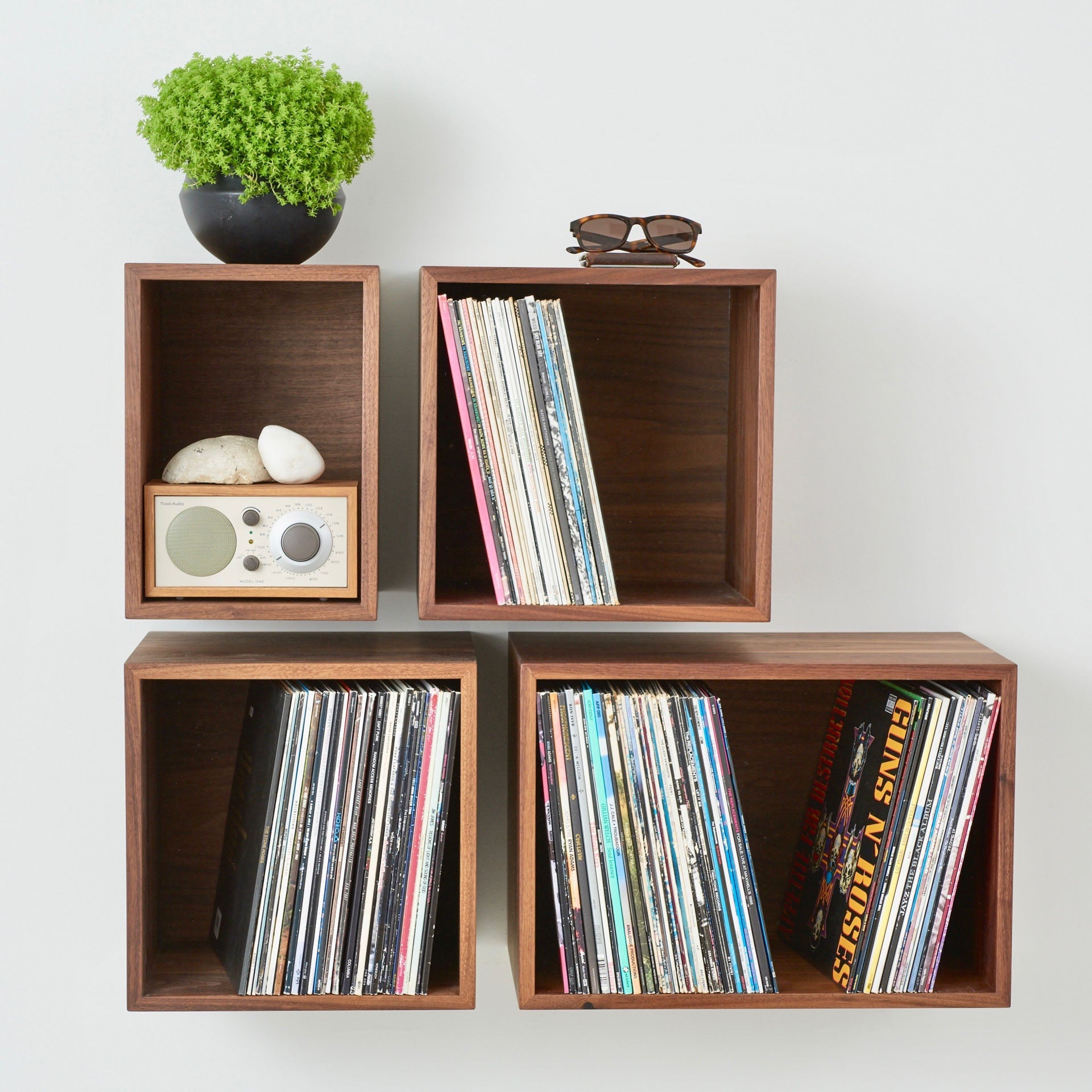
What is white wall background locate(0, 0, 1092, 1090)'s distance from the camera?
1313 mm

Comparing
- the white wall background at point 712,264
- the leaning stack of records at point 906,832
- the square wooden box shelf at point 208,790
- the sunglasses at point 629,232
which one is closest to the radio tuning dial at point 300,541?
the square wooden box shelf at point 208,790

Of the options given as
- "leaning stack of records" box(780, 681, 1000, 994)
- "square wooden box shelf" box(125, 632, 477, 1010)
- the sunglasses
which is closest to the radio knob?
"square wooden box shelf" box(125, 632, 477, 1010)

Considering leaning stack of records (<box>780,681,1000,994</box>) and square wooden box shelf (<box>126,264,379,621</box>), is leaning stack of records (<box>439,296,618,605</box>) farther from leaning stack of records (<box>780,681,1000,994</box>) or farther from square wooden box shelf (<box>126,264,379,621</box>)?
leaning stack of records (<box>780,681,1000,994</box>)

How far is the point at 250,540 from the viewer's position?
44.4 inches

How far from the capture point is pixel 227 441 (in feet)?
3.82

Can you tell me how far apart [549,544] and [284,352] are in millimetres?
424

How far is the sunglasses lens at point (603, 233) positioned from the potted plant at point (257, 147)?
0.26m

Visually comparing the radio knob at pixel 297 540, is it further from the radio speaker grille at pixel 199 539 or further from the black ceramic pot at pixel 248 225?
the black ceramic pot at pixel 248 225

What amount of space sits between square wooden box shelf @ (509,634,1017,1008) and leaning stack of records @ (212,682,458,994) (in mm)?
104

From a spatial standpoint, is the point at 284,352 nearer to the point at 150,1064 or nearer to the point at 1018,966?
the point at 150,1064

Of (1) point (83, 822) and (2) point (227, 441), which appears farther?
(1) point (83, 822)

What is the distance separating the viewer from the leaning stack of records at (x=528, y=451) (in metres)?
1.12

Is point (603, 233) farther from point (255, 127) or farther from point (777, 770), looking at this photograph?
point (777, 770)

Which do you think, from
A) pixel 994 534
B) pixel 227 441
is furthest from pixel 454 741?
pixel 994 534
